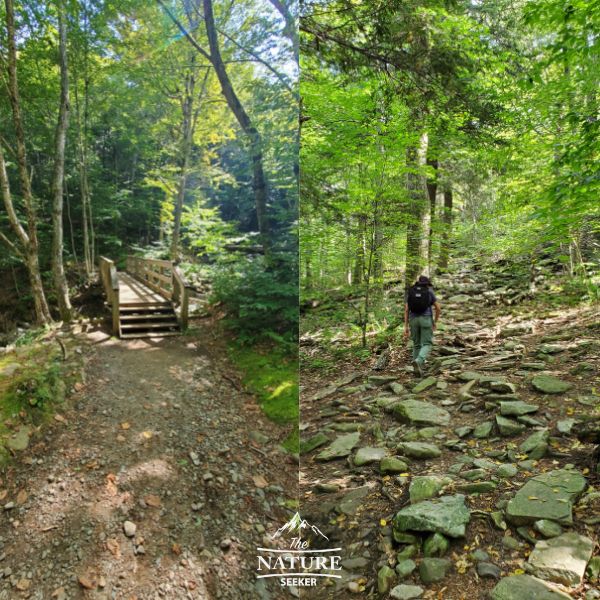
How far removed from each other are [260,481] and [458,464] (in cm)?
111

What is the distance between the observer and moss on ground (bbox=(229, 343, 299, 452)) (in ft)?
8.54

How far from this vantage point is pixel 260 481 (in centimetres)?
188

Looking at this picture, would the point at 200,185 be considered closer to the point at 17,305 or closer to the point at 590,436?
the point at 17,305

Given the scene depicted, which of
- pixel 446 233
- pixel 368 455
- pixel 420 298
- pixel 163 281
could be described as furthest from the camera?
pixel 446 233

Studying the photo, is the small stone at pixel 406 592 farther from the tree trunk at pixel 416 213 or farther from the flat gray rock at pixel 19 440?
the tree trunk at pixel 416 213

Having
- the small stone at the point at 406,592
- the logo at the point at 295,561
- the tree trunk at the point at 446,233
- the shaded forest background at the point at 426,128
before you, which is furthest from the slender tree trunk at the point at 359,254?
the small stone at the point at 406,592

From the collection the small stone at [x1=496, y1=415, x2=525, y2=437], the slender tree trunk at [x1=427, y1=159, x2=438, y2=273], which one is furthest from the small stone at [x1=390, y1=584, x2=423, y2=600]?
the slender tree trunk at [x1=427, y1=159, x2=438, y2=273]

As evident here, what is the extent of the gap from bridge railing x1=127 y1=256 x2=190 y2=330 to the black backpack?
2.13m

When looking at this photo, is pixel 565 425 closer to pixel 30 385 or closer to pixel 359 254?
pixel 359 254

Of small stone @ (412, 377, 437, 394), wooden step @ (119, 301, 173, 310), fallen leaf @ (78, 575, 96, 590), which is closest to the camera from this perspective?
fallen leaf @ (78, 575, 96, 590)

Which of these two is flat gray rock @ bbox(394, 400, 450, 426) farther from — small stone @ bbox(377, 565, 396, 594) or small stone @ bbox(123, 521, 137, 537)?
small stone @ bbox(123, 521, 137, 537)

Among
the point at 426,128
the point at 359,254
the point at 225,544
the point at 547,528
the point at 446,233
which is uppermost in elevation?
the point at 426,128

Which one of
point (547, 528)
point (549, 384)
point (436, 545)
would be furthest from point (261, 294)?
point (549, 384)

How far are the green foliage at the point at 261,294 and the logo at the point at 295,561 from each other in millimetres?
854
